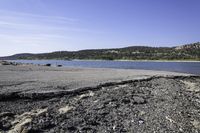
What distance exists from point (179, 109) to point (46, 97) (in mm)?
6880

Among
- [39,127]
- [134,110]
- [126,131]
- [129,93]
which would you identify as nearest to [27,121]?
[39,127]

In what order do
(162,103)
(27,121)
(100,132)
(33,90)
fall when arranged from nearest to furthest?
(100,132) → (27,121) → (162,103) → (33,90)

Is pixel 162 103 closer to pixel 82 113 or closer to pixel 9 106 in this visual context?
pixel 82 113

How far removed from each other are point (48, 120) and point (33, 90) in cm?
649

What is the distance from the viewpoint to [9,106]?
14.2m

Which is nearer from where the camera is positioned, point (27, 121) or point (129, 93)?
point (27, 121)

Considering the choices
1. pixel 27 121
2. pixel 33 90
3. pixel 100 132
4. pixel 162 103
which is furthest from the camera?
pixel 33 90

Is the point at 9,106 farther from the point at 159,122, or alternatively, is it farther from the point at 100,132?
the point at 159,122

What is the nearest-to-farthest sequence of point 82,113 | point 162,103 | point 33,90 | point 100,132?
1. point 100,132
2. point 82,113
3. point 162,103
4. point 33,90

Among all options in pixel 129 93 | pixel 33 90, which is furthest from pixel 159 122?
pixel 33 90

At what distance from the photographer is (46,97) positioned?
16.6 metres

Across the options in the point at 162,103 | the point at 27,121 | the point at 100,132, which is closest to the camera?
the point at 100,132

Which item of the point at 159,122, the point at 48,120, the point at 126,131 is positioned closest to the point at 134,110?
the point at 159,122

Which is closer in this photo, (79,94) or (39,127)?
(39,127)
